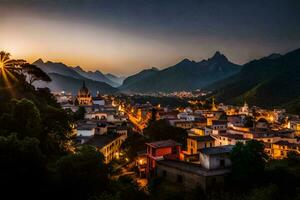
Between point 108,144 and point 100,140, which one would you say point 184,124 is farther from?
point 108,144

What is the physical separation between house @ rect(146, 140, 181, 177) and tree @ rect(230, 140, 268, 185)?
759 cm

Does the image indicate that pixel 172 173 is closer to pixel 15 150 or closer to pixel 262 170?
pixel 262 170

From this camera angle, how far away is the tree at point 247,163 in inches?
1088

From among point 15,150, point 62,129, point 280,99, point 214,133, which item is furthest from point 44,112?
point 280,99

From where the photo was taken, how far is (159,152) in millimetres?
34000

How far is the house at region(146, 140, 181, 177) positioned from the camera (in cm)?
3388

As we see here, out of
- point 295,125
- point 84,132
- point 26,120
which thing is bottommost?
point 295,125

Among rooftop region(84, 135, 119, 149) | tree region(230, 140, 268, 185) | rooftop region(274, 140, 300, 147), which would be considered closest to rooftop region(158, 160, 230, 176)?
tree region(230, 140, 268, 185)

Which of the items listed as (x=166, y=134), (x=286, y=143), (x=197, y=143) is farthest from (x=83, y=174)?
(x=286, y=143)

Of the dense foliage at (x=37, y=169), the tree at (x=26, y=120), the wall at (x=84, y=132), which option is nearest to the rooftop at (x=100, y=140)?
the wall at (x=84, y=132)

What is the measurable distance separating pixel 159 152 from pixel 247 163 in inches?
385

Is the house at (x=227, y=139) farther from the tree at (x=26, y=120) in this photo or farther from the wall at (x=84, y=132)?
the tree at (x=26, y=120)

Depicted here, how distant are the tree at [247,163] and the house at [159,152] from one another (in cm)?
759

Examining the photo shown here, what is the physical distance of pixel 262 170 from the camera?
1133 inches
